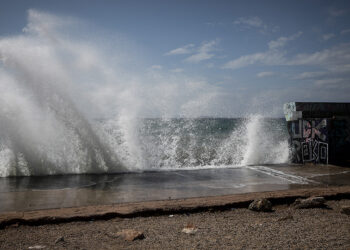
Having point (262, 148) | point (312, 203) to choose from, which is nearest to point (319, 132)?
point (262, 148)

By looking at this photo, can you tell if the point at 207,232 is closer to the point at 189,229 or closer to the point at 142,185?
the point at 189,229

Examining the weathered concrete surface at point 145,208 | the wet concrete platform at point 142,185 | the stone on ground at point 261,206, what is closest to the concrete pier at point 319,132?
the wet concrete platform at point 142,185

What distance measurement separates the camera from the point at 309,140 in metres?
11.7

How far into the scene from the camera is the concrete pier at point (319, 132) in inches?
442

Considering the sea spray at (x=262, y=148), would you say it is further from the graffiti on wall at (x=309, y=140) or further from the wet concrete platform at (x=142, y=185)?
the wet concrete platform at (x=142, y=185)

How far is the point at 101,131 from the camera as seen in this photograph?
1077 cm

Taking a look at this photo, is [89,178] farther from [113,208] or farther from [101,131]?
[113,208]

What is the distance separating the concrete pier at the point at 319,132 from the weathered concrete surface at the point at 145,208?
604 centimetres

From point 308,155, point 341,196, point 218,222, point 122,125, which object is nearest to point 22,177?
point 122,125

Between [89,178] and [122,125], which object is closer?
[89,178]

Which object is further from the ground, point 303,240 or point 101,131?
point 101,131

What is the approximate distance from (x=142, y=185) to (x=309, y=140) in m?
7.88

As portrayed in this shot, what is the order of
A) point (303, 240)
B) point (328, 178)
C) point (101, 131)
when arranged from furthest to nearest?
point (101, 131)
point (328, 178)
point (303, 240)

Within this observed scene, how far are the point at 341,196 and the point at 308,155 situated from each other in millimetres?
6438
